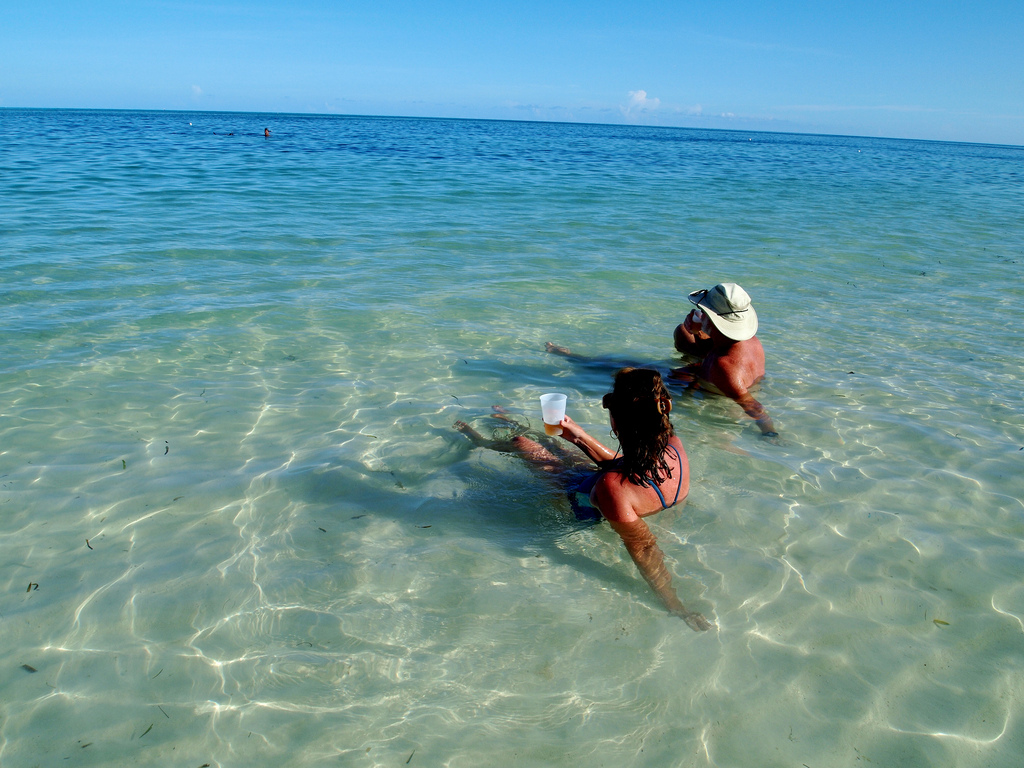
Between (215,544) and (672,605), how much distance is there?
252 centimetres

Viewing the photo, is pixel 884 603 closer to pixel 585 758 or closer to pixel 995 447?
pixel 585 758

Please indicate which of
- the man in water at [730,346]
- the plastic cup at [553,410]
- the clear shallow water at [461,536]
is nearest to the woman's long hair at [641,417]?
the plastic cup at [553,410]

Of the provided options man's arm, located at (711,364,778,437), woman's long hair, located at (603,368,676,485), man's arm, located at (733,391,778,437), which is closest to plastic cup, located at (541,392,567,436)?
woman's long hair, located at (603,368,676,485)

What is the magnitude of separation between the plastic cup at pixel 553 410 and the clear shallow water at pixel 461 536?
0.67 m

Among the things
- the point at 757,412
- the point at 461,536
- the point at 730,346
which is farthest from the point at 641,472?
the point at 730,346

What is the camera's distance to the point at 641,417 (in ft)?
10.5

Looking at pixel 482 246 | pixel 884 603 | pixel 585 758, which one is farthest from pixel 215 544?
pixel 482 246

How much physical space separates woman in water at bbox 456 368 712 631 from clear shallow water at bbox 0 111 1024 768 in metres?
0.16

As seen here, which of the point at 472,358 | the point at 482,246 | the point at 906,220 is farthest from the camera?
the point at 906,220

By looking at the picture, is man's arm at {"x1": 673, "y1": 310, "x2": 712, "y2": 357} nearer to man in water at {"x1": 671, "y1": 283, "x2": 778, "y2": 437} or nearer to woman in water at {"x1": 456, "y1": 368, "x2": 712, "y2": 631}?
man in water at {"x1": 671, "y1": 283, "x2": 778, "y2": 437}

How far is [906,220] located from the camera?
15.8m

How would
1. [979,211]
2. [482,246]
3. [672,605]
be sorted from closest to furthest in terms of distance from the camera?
[672,605]
[482,246]
[979,211]

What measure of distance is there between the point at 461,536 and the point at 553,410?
0.96 meters

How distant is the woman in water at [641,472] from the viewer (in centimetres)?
316
